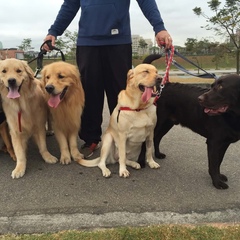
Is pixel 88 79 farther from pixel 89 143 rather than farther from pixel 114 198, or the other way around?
pixel 114 198

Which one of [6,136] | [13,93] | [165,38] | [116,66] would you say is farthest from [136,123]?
[6,136]

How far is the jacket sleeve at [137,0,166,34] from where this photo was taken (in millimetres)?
3256

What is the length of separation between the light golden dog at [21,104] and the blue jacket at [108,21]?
31.8 inches

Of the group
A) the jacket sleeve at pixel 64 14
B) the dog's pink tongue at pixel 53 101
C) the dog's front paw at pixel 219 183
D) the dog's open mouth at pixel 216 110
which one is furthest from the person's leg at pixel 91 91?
the dog's front paw at pixel 219 183

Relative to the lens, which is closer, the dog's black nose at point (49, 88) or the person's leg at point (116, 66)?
the dog's black nose at point (49, 88)

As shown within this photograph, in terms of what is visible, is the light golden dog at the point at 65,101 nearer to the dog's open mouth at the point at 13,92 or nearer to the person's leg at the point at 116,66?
the dog's open mouth at the point at 13,92

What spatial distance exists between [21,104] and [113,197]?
1.49 m

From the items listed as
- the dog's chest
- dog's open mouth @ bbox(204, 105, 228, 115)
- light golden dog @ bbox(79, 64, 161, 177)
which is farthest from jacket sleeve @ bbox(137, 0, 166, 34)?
dog's open mouth @ bbox(204, 105, 228, 115)

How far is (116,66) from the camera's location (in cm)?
356

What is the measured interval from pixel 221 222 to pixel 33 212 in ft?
5.09

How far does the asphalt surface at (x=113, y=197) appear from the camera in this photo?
7.63 ft

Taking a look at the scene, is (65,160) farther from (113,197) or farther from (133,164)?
(113,197)

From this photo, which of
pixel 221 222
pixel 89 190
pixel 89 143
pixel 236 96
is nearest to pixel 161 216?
pixel 221 222

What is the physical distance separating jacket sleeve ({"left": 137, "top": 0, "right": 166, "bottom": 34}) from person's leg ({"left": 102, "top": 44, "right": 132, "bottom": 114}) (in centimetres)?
42
